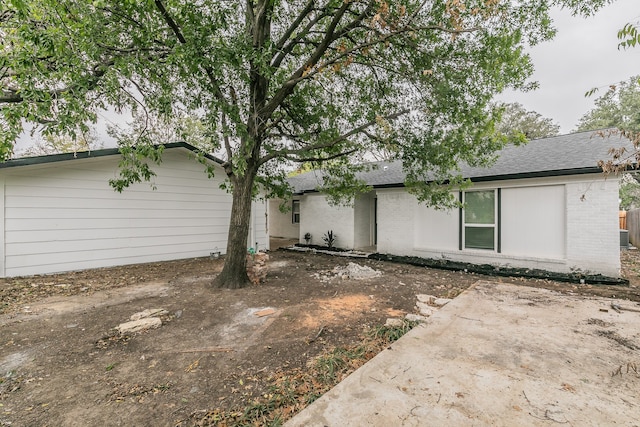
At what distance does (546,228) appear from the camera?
279 inches

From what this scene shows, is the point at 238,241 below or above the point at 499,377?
above

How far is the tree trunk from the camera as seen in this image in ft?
19.3

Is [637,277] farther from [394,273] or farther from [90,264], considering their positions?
[90,264]

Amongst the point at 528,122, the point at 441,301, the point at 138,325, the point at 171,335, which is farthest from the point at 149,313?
the point at 528,122

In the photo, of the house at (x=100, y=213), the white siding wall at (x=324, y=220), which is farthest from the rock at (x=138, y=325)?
the white siding wall at (x=324, y=220)

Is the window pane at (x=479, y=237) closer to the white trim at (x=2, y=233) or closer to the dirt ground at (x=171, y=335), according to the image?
the dirt ground at (x=171, y=335)

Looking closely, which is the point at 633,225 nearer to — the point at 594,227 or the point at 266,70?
the point at 594,227

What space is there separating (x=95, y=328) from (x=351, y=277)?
4.92 meters

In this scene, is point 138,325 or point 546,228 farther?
point 546,228

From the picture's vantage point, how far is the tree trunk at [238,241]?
5.89 meters

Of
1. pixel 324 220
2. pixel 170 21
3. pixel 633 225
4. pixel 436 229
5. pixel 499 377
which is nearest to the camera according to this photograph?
pixel 499 377

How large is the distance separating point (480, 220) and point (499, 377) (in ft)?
21.6

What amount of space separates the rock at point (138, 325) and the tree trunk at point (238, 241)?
1.87 m

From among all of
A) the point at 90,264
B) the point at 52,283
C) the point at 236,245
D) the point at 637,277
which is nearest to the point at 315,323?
the point at 236,245
